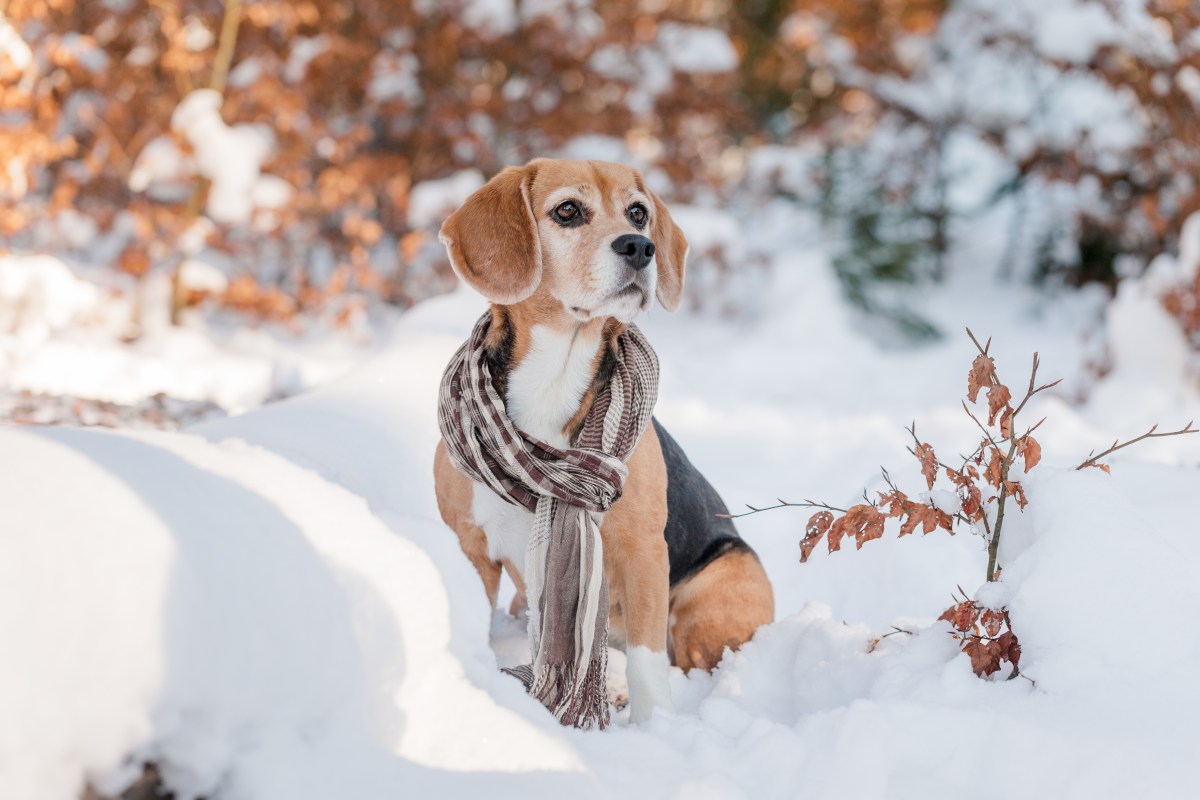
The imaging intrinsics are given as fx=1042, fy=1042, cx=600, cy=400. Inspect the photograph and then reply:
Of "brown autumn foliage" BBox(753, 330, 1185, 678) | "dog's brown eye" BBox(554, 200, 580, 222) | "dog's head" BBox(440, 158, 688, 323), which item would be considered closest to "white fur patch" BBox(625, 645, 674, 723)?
"brown autumn foliage" BBox(753, 330, 1185, 678)

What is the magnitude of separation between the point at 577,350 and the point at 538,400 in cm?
17

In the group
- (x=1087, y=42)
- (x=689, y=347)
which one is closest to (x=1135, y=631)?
(x=689, y=347)

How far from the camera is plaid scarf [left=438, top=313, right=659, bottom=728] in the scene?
8.48ft

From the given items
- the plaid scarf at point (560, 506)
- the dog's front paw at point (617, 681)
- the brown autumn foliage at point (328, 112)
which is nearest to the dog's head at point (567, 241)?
the plaid scarf at point (560, 506)

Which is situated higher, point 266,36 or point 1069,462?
point 266,36

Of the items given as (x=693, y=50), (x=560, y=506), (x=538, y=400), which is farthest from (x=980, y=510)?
(x=693, y=50)

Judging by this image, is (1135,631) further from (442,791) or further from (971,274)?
(971,274)

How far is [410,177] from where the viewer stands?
382 inches

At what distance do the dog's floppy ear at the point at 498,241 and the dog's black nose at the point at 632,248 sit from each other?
0.22 meters

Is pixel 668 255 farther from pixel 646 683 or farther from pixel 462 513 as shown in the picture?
pixel 646 683

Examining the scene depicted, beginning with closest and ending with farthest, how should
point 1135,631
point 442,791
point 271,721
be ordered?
point 271,721
point 442,791
point 1135,631

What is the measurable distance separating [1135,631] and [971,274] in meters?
10.7

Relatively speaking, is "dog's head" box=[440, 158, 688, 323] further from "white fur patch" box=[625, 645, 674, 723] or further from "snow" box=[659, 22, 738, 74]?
"snow" box=[659, 22, 738, 74]

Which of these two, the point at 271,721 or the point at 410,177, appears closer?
the point at 271,721
